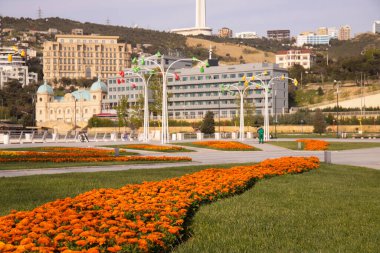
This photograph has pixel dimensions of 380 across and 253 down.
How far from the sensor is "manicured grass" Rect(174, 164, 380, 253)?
8938 millimetres

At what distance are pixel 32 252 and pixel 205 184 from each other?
7945mm

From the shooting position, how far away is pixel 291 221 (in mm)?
10992

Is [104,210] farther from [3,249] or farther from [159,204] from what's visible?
[3,249]

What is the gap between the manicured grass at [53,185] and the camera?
44.5 feet

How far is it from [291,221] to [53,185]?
823 centimetres

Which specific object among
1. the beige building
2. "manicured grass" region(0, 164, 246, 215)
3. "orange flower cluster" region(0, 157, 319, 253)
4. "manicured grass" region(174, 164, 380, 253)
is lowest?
"manicured grass" region(174, 164, 380, 253)

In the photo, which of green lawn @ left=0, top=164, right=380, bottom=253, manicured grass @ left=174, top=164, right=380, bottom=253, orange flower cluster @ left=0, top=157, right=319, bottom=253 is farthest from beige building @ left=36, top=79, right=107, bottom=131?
orange flower cluster @ left=0, top=157, right=319, bottom=253

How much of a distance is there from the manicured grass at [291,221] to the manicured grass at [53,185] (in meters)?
3.94

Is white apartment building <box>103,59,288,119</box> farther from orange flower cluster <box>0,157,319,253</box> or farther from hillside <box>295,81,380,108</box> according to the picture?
orange flower cluster <box>0,157,319,253</box>

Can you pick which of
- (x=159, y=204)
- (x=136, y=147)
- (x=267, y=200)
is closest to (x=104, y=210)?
(x=159, y=204)

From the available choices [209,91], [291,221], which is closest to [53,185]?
[291,221]

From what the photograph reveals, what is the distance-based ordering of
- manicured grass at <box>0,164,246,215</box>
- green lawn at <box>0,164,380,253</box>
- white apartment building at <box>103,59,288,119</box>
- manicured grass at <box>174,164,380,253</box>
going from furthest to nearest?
white apartment building at <box>103,59,288,119</box>
manicured grass at <box>0,164,246,215</box>
green lawn at <box>0,164,380,253</box>
manicured grass at <box>174,164,380,253</box>

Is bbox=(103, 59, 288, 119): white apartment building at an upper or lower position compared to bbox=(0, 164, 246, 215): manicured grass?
upper

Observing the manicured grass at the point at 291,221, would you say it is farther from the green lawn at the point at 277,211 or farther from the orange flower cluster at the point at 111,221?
the orange flower cluster at the point at 111,221
